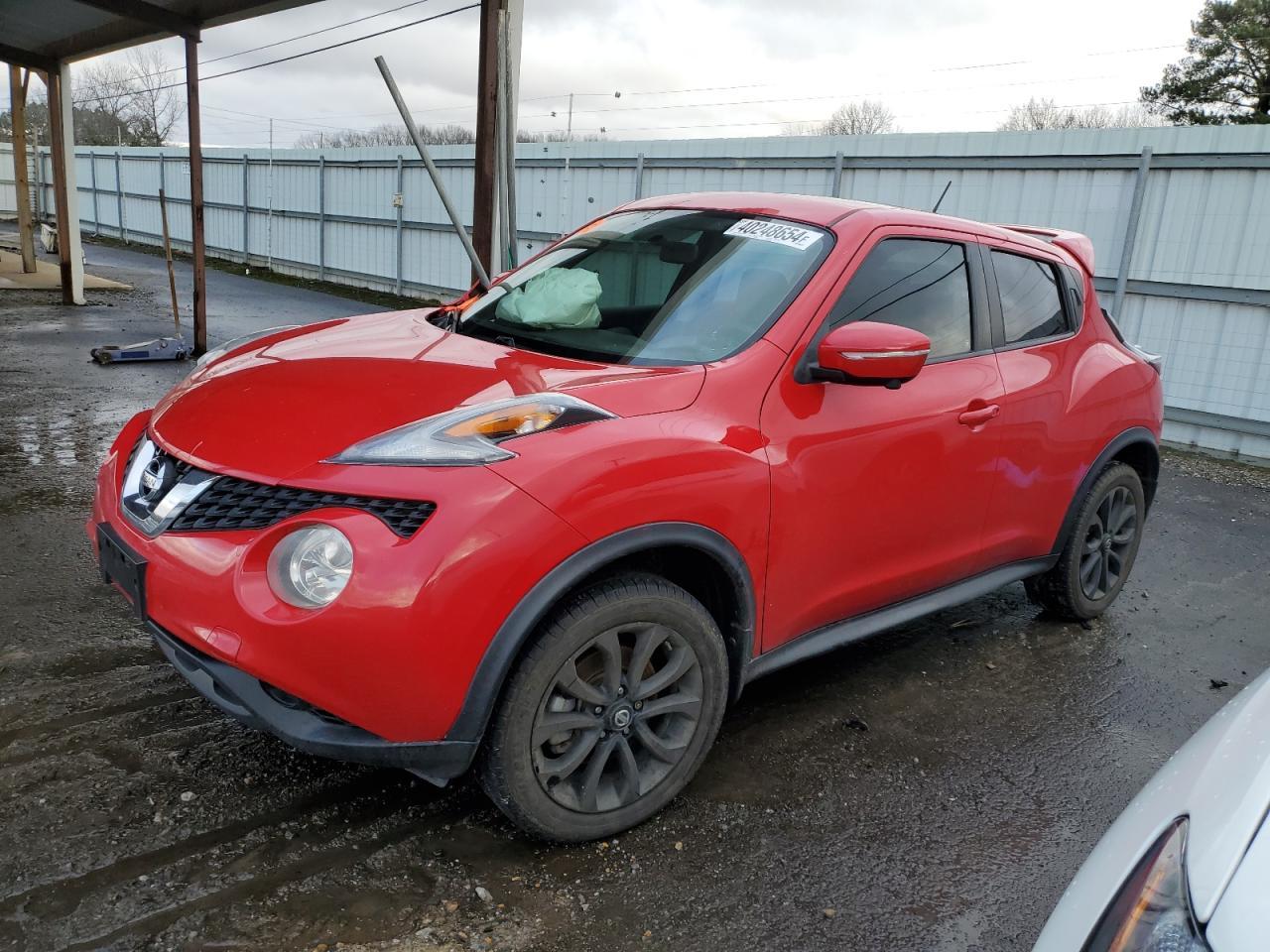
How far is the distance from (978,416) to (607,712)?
5.73 feet

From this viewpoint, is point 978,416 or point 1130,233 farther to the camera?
point 1130,233

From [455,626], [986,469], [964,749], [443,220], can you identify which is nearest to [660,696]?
[455,626]

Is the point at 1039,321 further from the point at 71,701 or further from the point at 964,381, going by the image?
the point at 71,701

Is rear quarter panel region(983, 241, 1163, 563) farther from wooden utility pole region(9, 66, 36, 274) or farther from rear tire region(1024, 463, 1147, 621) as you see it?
wooden utility pole region(9, 66, 36, 274)

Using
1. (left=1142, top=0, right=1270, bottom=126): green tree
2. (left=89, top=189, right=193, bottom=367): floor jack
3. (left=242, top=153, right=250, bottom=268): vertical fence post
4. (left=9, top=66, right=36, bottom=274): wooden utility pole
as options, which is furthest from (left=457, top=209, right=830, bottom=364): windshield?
(left=1142, top=0, right=1270, bottom=126): green tree

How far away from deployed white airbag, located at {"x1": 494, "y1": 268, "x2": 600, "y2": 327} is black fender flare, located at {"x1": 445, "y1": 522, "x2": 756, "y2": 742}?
98cm

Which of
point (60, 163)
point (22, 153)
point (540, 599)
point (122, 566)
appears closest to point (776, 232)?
point (540, 599)

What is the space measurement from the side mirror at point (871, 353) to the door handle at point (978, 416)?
581 millimetres

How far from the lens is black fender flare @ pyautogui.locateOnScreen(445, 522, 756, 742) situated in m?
2.20

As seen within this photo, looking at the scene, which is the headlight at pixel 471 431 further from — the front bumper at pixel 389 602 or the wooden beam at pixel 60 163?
the wooden beam at pixel 60 163

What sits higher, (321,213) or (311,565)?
(321,213)

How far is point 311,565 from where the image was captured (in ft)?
7.16

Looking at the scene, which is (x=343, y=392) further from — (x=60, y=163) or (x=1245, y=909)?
(x=60, y=163)

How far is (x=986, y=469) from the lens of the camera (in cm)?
344
